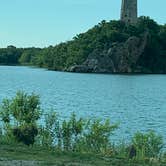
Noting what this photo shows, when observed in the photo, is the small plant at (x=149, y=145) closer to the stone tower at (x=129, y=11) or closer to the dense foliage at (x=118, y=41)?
the dense foliage at (x=118, y=41)

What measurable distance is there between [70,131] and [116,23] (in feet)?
A: 475

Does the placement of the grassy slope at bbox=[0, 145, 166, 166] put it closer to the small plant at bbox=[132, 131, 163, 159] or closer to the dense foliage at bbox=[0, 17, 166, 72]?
the small plant at bbox=[132, 131, 163, 159]

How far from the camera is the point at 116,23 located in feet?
535

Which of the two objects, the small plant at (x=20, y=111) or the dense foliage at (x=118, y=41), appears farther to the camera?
the dense foliage at (x=118, y=41)

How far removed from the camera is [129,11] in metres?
166

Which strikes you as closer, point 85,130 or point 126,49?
point 85,130

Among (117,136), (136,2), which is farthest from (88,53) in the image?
(117,136)

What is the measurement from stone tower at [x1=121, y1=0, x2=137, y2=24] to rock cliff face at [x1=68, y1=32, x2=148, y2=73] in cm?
1122

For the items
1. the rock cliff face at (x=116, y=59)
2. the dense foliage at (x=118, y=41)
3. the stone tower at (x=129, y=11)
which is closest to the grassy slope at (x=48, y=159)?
the rock cliff face at (x=116, y=59)

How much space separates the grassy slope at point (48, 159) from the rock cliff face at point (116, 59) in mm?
136865

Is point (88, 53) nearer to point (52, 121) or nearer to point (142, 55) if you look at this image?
point (142, 55)

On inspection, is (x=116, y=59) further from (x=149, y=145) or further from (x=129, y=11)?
(x=149, y=145)

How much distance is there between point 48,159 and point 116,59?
14046cm

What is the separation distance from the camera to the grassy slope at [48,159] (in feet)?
46.5
